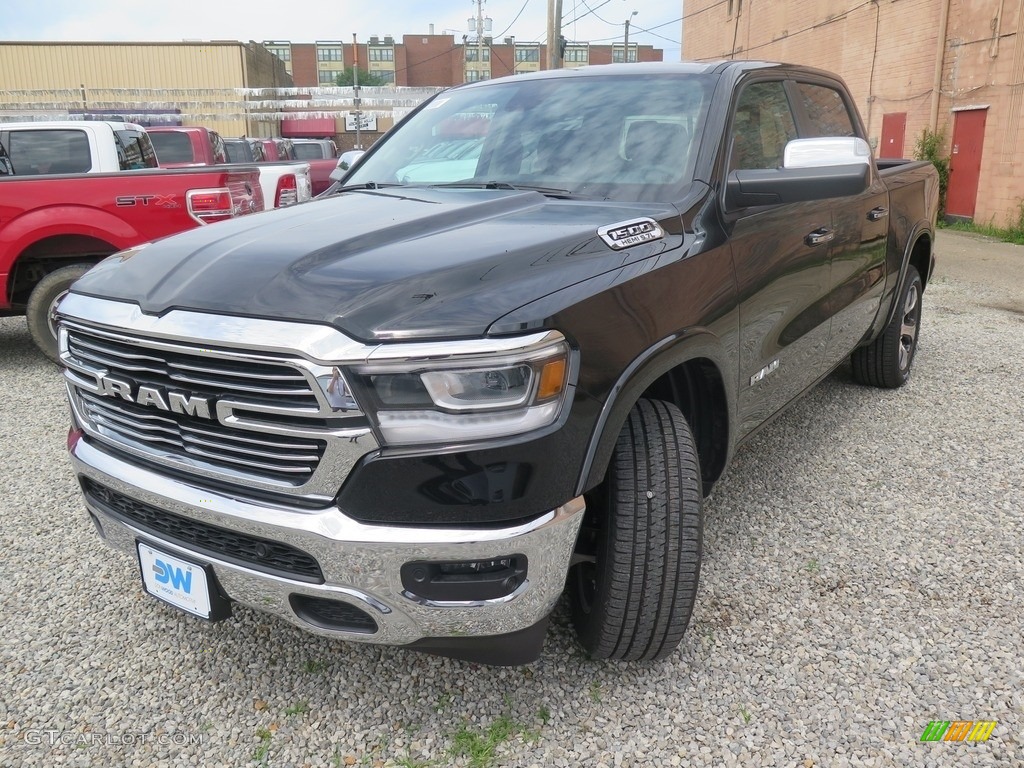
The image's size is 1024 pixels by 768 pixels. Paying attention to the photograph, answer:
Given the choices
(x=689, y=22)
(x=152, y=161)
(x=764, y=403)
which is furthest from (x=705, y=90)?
(x=689, y=22)

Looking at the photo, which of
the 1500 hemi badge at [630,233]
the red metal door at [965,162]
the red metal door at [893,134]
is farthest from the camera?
the red metal door at [893,134]

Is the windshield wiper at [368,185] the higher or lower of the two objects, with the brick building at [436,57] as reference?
lower

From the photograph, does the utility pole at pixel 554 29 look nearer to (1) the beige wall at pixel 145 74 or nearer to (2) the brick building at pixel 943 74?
(2) the brick building at pixel 943 74

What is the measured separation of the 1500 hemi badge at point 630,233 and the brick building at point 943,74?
44.2 feet

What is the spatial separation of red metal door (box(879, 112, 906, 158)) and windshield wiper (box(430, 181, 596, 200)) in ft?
52.5

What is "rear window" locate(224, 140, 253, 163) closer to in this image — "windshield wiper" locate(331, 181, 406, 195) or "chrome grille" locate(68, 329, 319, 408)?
"windshield wiper" locate(331, 181, 406, 195)

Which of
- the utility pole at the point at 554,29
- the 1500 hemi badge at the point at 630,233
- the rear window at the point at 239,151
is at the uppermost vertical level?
the utility pole at the point at 554,29

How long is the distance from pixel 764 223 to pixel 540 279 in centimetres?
121

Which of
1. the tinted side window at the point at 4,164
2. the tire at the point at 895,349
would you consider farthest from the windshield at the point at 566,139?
the tinted side window at the point at 4,164

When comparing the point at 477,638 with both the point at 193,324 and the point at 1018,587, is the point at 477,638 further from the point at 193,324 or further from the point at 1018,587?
the point at 1018,587

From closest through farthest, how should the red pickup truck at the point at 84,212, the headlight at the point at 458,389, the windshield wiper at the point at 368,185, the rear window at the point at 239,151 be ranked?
1. the headlight at the point at 458,389
2. the windshield wiper at the point at 368,185
3. the red pickup truck at the point at 84,212
4. the rear window at the point at 239,151

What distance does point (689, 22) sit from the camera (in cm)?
2836

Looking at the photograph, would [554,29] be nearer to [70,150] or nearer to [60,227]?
[70,150]

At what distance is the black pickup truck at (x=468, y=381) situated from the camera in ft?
5.99
